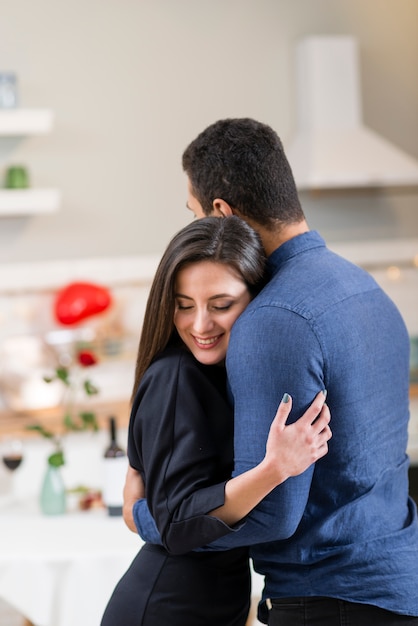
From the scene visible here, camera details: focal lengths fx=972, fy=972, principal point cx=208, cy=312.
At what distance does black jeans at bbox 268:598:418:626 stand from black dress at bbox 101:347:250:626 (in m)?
0.17

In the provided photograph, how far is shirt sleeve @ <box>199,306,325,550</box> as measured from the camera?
4.04 feet

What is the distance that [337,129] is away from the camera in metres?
4.80

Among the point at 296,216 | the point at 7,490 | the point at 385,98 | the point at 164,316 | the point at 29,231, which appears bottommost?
the point at 7,490

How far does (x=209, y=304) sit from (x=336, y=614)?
463 millimetres

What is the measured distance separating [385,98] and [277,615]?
13.7 ft

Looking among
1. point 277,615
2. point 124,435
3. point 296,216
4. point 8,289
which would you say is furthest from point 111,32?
point 277,615

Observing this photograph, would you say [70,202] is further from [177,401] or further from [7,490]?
[177,401]

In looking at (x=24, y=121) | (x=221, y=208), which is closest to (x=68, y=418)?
(x=221, y=208)

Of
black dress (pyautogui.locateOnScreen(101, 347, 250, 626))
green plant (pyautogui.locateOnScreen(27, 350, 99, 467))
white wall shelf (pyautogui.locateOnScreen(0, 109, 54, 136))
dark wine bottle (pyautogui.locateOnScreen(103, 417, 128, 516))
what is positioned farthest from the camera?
white wall shelf (pyautogui.locateOnScreen(0, 109, 54, 136))

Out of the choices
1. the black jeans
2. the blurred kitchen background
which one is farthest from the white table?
the blurred kitchen background

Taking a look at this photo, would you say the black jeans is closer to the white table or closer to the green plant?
the white table

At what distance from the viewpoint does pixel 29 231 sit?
475cm

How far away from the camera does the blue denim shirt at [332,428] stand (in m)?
1.25

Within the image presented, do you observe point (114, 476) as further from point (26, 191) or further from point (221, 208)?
point (26, 191)
